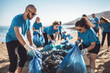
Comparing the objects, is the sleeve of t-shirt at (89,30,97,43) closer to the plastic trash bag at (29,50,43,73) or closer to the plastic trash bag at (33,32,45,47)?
the plastic trash bag at (29,50,43,73)

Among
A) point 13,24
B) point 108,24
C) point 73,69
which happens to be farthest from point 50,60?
point 108,24

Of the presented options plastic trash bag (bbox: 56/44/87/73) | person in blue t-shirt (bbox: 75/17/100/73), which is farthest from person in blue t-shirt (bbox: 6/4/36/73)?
person in blue t-shirt (bbox: 75/17/100/73)

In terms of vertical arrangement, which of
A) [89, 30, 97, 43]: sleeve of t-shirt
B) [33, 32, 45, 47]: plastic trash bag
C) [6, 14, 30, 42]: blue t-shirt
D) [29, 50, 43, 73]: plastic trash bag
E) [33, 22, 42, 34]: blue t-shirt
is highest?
[6, 14, 30, 42]: blue t-shirt

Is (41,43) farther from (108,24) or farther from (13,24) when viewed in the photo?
(13,24)

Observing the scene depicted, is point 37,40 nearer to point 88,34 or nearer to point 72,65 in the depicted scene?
point 88,34

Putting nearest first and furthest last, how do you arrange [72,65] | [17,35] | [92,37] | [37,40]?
[17,35] → [72,65] → [92,37] → [37,40]

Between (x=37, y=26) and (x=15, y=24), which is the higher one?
(x=15, y=24)

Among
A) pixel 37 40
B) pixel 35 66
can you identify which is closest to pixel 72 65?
pixel 35 66

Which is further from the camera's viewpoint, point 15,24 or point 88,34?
point 88,34

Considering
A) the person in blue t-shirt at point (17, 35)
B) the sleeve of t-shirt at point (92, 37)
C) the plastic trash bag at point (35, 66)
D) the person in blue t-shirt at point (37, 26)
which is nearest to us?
the person in blue t-shirt at point (17, 35)

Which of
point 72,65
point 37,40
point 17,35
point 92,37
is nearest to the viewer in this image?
point 17,35

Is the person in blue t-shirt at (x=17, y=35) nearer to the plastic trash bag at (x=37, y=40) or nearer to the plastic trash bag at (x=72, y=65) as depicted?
the plastic trash bag at (x=72, y=65)

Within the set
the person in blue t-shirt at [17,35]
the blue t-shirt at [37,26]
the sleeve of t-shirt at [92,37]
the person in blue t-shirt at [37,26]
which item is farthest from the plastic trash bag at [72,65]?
the blue t-shirt at [37,26]

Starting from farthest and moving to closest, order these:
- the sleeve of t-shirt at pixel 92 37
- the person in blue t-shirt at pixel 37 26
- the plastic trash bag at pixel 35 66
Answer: the person in blue t-shirt at pixel 37 26
the sleeve of t-shirt at pixel 92 37
the plastic trash bag at pixel 35 66
